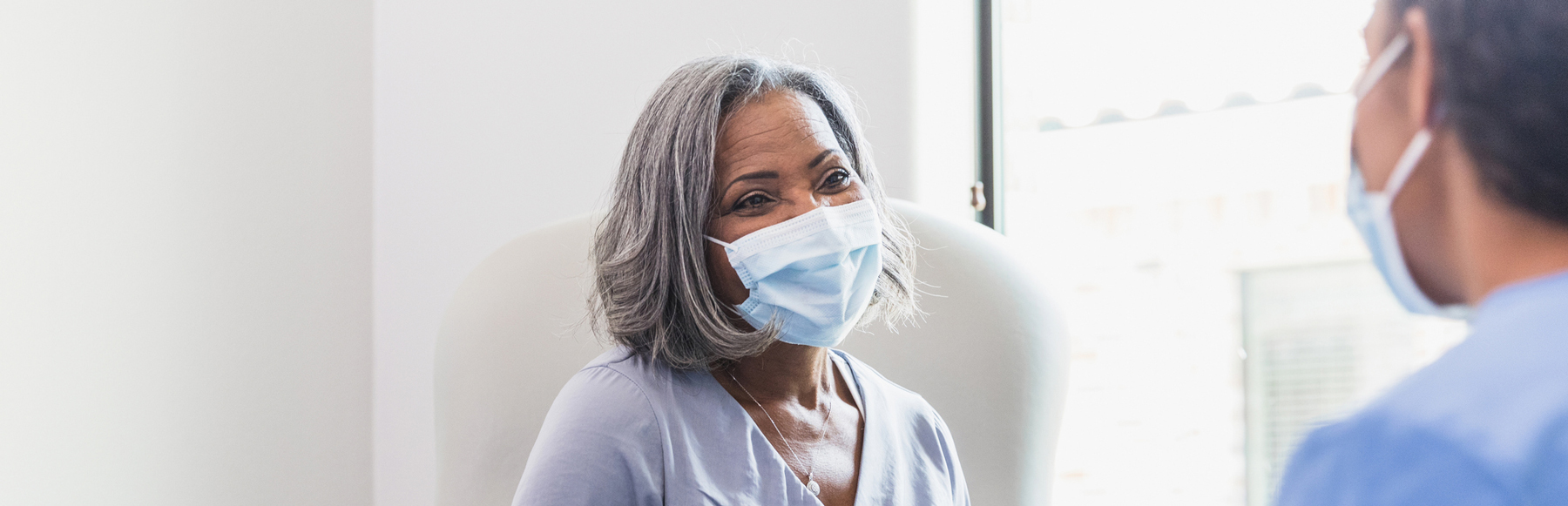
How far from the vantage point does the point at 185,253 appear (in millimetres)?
1508

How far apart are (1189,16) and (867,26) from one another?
1.95ft

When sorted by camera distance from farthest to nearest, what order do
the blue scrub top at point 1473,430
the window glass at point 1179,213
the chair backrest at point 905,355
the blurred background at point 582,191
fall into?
the window glass at point 1179,213 < the blurred background at point 582,191 < the chair backrest at point 905,355 < the blue scrub top at point 1473,430

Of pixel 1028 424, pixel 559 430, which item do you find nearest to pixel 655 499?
pixel 559 430

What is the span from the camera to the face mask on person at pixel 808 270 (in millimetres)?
1043

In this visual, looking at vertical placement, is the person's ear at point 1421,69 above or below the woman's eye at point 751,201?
above

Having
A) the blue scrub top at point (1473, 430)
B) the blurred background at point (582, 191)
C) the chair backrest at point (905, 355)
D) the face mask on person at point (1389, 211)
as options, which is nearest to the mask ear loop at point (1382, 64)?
the face mask on person at point (1389, 211)

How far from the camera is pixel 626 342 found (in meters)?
1.12

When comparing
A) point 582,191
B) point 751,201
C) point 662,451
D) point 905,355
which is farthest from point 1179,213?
point 662,451

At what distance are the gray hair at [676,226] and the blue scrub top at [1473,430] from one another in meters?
0.69

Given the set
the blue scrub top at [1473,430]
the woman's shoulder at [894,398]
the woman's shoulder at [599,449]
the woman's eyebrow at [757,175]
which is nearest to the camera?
the blue scrub top at [1473,430]

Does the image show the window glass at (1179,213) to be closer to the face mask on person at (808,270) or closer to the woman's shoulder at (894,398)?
the woman's shoulder at (894,398)

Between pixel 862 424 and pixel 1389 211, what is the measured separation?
2.56ft

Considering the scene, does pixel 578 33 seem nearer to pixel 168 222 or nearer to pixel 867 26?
pixel 867 26

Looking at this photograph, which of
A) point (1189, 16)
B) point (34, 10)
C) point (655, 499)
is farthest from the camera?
point (1189, 16)
